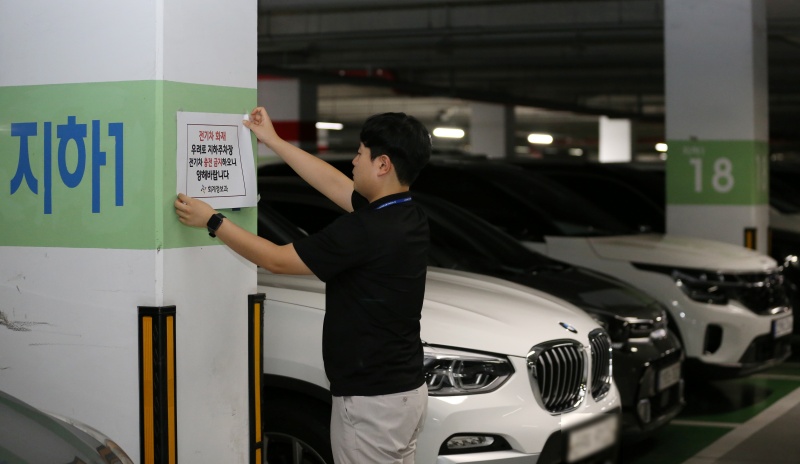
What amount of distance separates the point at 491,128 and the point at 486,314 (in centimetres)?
2461

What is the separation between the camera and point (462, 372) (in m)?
4.51

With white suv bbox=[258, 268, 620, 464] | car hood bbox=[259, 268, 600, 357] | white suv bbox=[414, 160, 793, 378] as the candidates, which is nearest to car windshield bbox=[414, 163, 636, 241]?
white suv bbox=[414, 160, 793, 378]

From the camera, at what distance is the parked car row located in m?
4.47

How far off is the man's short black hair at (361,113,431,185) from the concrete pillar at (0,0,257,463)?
2.62 feet

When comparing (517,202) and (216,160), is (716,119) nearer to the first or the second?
(517,202)

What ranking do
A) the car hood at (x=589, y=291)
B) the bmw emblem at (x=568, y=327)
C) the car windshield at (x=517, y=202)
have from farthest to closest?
the car windshield at (x=517, y=202)
the car hood at (x=589, y=291)
the bmw emblem at (x=568, y=327)

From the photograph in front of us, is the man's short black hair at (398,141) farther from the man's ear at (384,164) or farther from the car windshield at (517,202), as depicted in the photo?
the car windshield at (517,202)

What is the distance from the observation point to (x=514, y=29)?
46.7ft

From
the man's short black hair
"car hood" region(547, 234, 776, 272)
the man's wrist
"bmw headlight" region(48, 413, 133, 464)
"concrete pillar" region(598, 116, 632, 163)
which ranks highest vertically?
"concrete pillar" region(598, 116, 632, 163)

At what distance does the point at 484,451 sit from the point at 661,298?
13.0 ft

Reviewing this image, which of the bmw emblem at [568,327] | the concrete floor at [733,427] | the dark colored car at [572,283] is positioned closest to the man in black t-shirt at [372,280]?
the bmw emblem at [568,327]

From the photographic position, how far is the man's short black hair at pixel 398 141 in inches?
139

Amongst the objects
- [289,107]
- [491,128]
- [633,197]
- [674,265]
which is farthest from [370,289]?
[491,128]

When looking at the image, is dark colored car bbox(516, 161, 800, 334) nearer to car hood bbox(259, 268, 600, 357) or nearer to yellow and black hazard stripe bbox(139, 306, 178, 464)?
car hood bbox(259, 268, 600, 357)
